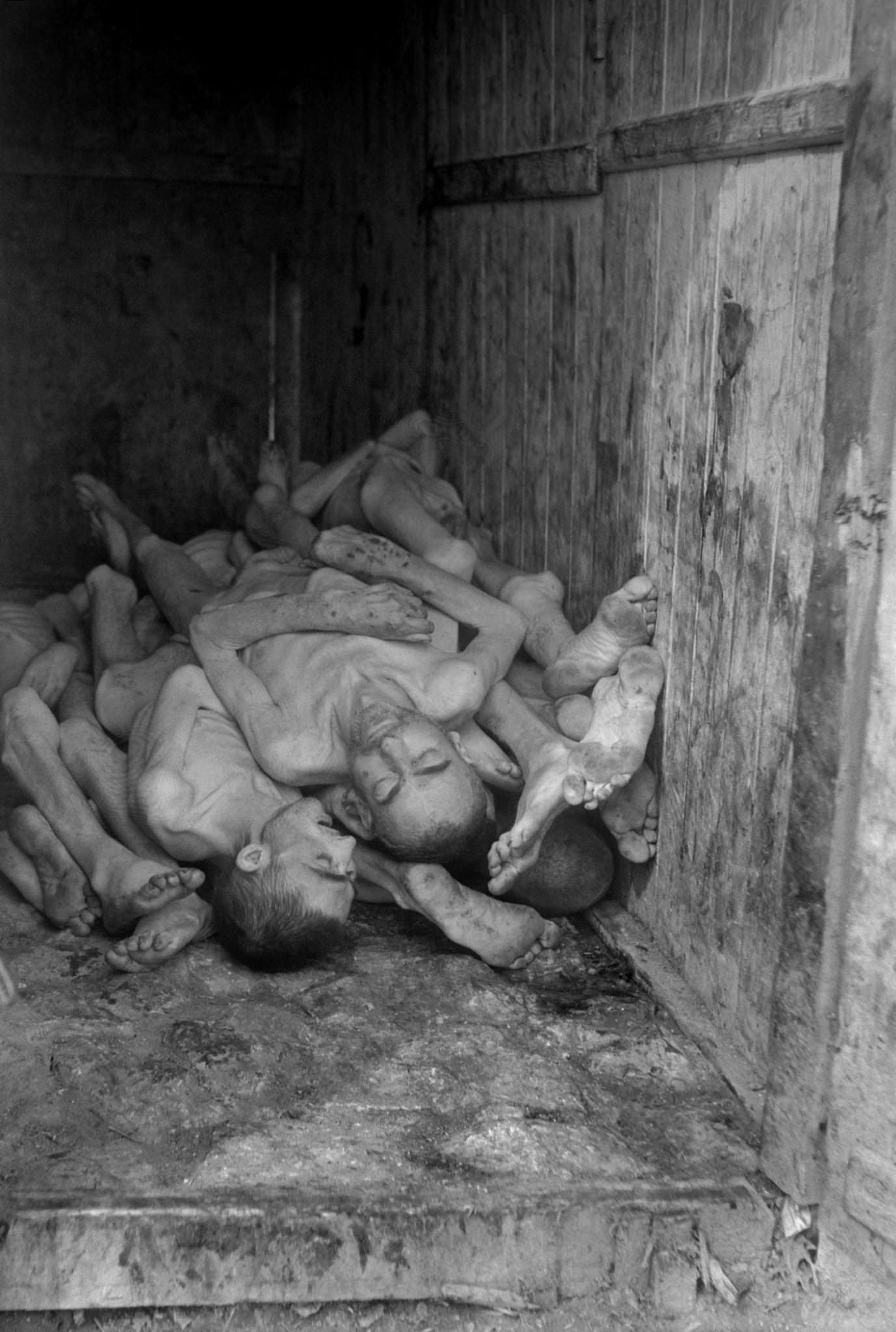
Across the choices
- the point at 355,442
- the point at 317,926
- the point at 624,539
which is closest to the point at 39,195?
the point at 355,442

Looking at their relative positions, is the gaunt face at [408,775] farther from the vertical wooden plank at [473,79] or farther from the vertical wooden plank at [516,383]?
the vertical wooden plank at [473,79]

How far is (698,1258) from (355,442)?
4142 millimetres

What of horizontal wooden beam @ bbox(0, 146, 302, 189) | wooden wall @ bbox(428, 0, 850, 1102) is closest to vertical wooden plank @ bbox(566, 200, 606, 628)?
wooden wall @ bbox(428, 0, 850, 1102)

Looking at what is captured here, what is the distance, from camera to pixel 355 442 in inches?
245

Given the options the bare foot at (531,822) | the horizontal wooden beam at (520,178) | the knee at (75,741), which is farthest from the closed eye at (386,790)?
the horizontal wooden beam at (520,178)

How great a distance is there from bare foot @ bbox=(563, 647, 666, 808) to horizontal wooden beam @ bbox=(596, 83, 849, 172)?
46.1 inches

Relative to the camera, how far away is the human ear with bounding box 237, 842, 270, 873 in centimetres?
356

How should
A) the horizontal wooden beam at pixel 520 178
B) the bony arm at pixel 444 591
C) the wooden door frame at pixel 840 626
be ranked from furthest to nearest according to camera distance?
the bony arm at pixel 444 591 → the horizontal wooden beam at pixel 520 178 → the wooden door frame at pixel 840 626

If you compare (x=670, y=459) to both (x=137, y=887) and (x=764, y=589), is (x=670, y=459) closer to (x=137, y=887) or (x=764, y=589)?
(x=764, y=589)

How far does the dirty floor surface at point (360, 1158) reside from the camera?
105 inches

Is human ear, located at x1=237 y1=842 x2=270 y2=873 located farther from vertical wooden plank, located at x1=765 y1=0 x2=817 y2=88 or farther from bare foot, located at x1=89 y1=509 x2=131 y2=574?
vertical wooden plank, located at x1=765 y1=0 x2=817 y2=88

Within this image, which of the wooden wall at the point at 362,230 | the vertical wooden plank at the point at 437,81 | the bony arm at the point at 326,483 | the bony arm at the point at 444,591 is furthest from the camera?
the wooden wall at the point at 362,230

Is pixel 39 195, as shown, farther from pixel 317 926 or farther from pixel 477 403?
pixel 317 926

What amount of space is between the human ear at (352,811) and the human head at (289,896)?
0.14 m
